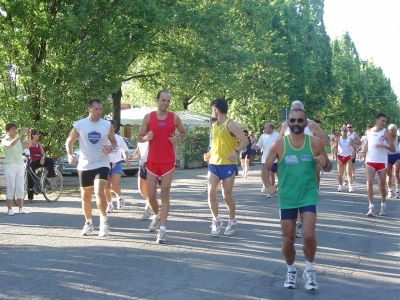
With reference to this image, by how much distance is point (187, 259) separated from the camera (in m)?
7.31

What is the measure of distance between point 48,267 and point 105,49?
41.9ft

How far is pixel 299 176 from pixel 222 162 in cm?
309

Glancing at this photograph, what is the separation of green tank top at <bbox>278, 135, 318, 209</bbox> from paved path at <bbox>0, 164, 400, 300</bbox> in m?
0.89

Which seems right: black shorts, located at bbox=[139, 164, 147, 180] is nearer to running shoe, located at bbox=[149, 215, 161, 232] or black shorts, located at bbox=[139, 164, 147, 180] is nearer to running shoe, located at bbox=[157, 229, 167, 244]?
running shoe, located at bbox=[149, 215, 161, 232]

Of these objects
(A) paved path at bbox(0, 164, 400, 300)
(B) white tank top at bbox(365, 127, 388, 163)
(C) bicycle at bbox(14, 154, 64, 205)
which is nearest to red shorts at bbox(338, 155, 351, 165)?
(A) paved path at bbox(0, 164, 400, 300)

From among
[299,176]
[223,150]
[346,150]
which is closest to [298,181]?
[299,176]

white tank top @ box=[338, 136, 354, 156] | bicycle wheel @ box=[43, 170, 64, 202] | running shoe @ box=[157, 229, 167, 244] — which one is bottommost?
running shoe @ box=[157, 229, 167, 244]

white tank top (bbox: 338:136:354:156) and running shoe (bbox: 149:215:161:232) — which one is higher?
white tank top (bbox: 338:136:354:156)

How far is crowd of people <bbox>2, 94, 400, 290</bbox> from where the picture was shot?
5.89m

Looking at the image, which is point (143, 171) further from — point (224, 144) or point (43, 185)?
point (43, 185)

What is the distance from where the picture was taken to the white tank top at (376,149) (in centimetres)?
1145

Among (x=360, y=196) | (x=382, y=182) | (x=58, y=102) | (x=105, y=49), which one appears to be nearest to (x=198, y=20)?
(x=105, y=49)

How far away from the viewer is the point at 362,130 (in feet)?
273

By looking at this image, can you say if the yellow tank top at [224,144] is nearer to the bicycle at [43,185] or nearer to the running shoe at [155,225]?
the running shoe at [155,225]
